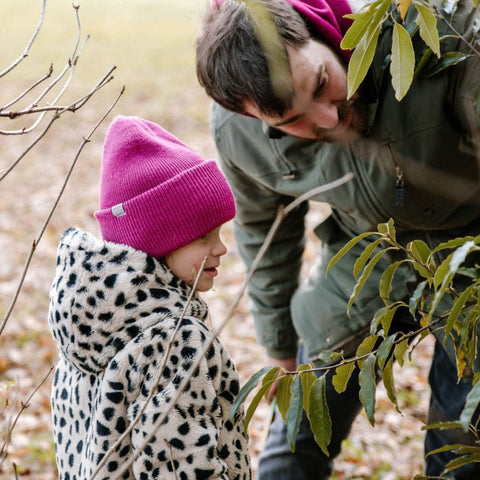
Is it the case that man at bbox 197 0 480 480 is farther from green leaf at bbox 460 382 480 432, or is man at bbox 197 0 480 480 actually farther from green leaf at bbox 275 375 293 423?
green leaf at bbox 460 382 480 432

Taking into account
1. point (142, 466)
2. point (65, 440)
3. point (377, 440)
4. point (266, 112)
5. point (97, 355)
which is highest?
point (266, 112)

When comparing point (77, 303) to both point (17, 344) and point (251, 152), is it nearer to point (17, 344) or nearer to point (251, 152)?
point (251, 152)

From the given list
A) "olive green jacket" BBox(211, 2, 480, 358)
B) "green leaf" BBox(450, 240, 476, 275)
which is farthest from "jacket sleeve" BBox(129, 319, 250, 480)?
"olive green jacket" BBox(211, 2, 480, 358)

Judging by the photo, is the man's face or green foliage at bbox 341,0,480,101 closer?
green foliage at bbox 341,0,480,101

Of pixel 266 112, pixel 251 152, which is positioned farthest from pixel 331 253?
pixel 266 112

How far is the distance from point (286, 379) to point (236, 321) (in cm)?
324

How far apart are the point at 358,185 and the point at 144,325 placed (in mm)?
778

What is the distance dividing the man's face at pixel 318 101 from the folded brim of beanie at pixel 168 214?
0.97 ft

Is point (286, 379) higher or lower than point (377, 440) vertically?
higher

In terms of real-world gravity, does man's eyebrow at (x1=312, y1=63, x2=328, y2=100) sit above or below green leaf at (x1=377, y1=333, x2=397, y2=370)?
above

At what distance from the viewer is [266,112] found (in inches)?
69.6

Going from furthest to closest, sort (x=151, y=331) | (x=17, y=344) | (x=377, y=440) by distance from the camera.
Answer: (x=17, y=344)
(x=377, y=440)
(x=151, y=331)

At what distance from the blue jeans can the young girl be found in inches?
28.9

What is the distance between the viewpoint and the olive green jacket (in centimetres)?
183
